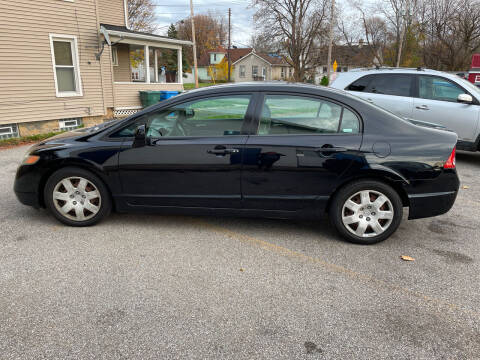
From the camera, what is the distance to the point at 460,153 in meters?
9.20

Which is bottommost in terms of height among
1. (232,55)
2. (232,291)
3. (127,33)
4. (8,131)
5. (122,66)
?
(232,291)

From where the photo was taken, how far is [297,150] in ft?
12.1

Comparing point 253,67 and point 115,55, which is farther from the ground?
point 253,67

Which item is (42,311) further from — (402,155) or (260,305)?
(402,155)

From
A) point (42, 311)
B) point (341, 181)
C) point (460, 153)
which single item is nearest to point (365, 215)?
point (341, 181)

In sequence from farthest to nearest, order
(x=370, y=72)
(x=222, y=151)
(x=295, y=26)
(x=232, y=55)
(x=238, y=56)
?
(x=232, y=55), (x=238, y=56), (x=295, y=26), (x=370, y=72), (x=222, y=151)

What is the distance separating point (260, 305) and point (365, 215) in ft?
5.27

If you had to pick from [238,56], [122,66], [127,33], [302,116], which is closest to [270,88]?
[302,116]

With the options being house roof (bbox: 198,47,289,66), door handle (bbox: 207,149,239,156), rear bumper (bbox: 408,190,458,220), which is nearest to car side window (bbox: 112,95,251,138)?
door handle (bbox: 207,149,239,156)

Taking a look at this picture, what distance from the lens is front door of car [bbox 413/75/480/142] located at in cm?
721

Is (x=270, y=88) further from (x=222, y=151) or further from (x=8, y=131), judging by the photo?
(x=8, y=131)

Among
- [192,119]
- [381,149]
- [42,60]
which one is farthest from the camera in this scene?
[42,60]

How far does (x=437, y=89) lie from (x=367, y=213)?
16.7 feet

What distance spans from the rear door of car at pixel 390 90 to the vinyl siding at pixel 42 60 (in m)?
9.10
